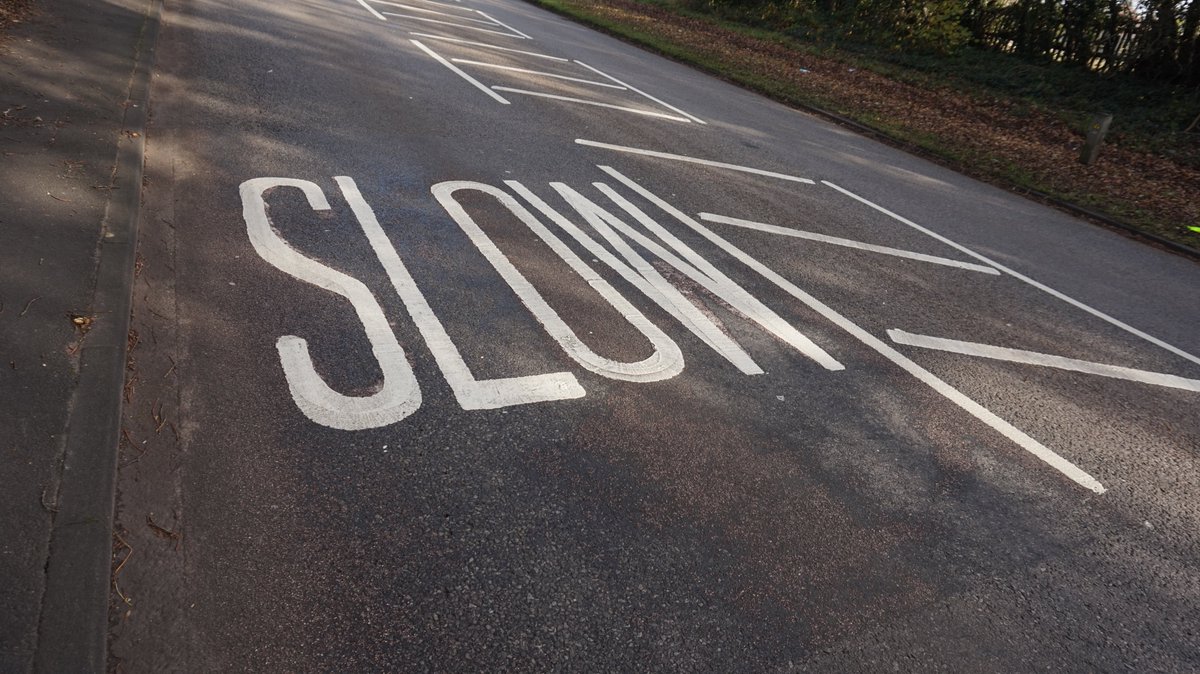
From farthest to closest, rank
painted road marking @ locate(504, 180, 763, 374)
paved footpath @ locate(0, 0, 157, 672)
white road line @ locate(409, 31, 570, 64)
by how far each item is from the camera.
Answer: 1. white road line @ locate(409, 31, 570, 64)
2. painted road marking @ locate(504, 180, 763, 374)
3. paved footpath @ locate(0, 0, 157, 672)

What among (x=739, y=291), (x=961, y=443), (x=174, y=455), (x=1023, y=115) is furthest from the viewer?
(x=1023, y=115)

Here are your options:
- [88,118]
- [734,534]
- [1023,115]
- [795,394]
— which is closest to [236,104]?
[88,118]

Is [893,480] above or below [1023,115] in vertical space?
below

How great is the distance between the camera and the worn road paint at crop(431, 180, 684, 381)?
4.57 metres

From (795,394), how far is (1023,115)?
14203mm

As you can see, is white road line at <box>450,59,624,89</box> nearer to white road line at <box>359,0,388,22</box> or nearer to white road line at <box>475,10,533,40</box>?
white road line at <box>359,0,388,22</box>

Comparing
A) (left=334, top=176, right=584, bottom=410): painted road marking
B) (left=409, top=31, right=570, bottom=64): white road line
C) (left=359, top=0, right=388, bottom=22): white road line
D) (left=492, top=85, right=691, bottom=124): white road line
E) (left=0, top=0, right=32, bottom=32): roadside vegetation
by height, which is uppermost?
(left=359, top=0, right=388, bottom=22): white road line

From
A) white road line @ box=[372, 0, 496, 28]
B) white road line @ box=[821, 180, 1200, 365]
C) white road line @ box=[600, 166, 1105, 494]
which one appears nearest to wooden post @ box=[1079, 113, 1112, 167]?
white road line @ box=[821, 180, 1200, 365]

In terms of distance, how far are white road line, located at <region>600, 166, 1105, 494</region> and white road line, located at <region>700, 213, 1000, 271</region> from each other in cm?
46

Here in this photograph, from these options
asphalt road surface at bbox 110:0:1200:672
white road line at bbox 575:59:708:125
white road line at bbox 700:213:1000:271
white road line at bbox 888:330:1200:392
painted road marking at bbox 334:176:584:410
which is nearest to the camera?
asphalt road surface at bbox 110:0:1200:672

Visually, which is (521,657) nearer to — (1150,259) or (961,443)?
(961,443)

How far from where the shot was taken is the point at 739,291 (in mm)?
5863

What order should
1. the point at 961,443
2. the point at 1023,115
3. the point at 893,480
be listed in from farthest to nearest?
1. the point at 1023,115
2. the point at 961,443
3. the point at 893,480

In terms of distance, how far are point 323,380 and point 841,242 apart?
5355mm
